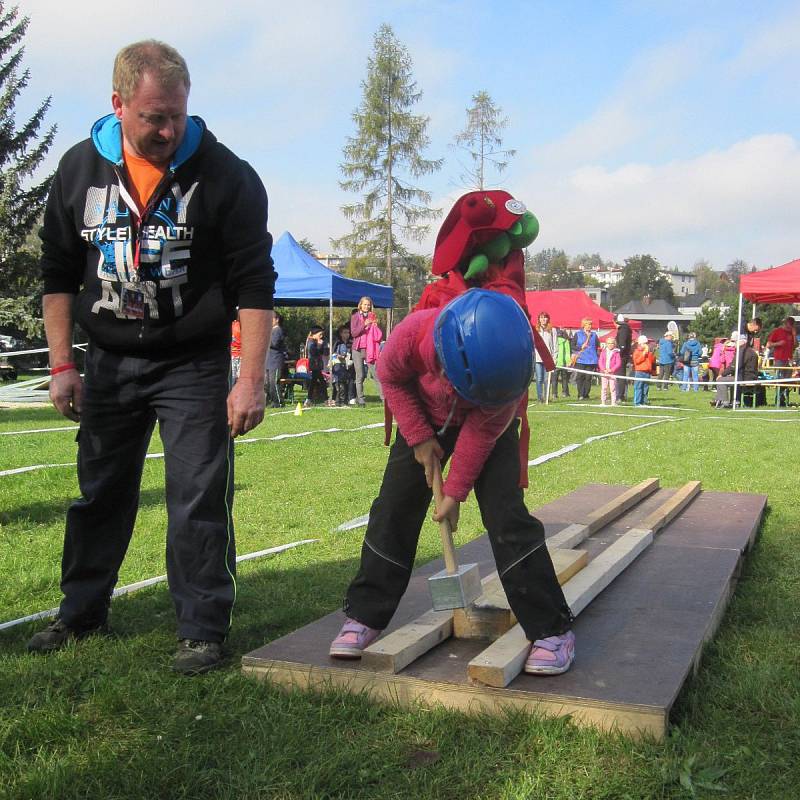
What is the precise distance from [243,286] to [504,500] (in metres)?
1.25

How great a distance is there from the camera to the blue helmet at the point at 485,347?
8.82 ft

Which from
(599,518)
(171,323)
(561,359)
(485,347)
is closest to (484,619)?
(485,347)

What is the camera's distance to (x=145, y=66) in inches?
119

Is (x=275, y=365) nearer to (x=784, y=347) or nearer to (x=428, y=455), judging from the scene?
(x=784, y=347)

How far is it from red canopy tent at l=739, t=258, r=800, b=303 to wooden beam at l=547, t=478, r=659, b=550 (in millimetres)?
13976

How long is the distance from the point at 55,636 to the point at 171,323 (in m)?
1.27

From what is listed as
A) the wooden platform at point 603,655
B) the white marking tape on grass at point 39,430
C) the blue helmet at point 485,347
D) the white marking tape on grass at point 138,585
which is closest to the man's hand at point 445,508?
the blue helmet at point 485,347

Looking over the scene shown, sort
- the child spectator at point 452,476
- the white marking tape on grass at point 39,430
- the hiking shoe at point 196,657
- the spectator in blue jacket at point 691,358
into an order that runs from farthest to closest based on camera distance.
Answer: the spectator in blue jacket at point 691,358, the white marking tape on grass at point 39,430, the hiking shoe at point 196,657, the child spectator at point 452,476

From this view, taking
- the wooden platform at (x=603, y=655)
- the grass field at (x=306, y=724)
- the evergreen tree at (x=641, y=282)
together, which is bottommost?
the grass field at (x=306, y=724)

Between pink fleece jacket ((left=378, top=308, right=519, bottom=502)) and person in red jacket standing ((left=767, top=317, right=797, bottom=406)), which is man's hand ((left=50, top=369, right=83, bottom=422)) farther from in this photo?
person in red jacket standing ((left=767, top=317, right=797, bottom=406))

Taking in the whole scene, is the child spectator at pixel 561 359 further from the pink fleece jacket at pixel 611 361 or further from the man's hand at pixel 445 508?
the man's hand at pixel 445 508

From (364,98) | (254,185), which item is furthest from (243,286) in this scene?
(364,98)

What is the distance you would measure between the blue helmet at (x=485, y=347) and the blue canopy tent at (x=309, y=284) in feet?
54.4

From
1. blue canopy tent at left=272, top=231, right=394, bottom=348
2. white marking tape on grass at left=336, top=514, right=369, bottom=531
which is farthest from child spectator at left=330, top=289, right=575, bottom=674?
blue canopy tent at left=272, top=231, right=394, bottom=348
